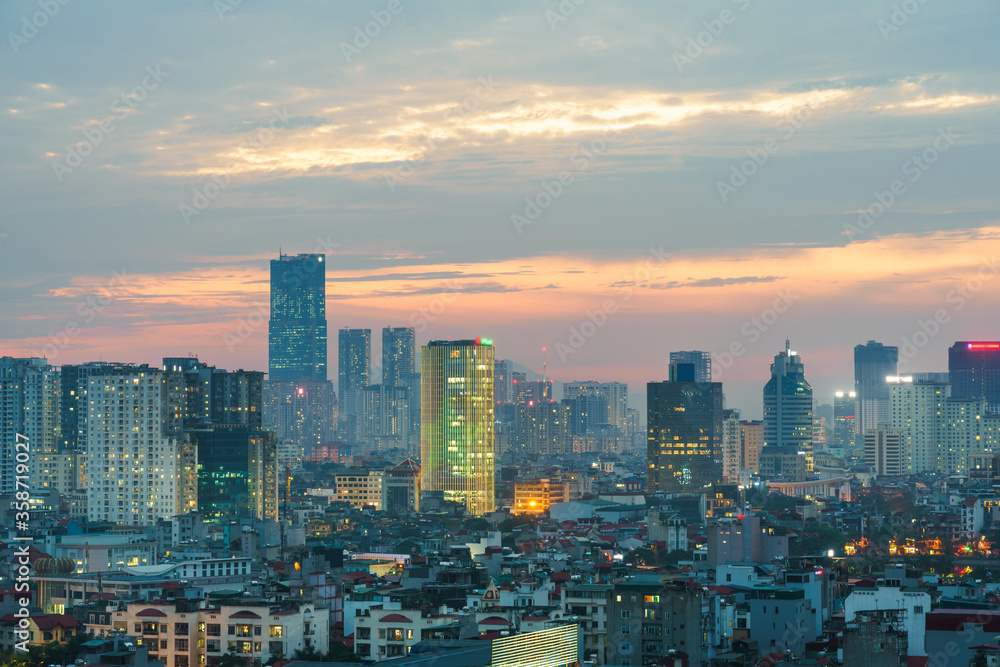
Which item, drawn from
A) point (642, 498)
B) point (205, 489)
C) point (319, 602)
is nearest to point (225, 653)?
point (319, 602)

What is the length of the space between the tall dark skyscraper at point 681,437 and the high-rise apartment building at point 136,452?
72.4 m

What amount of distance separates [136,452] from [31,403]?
129ft

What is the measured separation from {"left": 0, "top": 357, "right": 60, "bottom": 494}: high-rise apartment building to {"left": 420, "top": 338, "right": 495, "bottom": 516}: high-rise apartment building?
33087mm

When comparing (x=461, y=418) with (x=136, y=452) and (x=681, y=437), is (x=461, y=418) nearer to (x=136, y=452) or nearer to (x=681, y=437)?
(x=681, y=437)

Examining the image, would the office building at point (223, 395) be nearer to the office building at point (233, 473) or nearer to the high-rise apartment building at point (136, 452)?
the office building at point (233, 473)

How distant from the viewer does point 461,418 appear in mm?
153000

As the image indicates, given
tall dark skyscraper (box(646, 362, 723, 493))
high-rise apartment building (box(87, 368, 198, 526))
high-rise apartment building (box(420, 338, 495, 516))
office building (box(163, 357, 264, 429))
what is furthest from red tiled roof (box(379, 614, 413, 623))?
tall dark skyscraper (box(646, 362, 723, 493))

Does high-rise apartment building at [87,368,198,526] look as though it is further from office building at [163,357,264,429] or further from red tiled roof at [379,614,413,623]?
red tiled roof at [379,614,413,623]

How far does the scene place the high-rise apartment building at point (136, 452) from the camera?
11569 cm

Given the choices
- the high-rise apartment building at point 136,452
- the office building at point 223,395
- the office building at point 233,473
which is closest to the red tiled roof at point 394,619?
the high-rise apartment building at point 136,452

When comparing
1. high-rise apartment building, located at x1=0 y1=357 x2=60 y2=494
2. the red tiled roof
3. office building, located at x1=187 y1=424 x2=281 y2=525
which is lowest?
the red tiled roof

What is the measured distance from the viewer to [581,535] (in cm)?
10962

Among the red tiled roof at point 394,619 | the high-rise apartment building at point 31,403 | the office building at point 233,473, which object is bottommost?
the red tiled roof at point 394,619

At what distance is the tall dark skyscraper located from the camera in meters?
179
